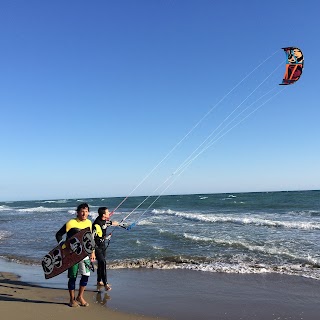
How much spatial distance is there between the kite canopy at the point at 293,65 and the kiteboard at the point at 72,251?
835 centimetres

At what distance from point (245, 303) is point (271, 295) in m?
0.82

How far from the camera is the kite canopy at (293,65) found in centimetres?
1117

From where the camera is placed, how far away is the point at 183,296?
6625mm

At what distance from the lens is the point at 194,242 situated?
1337 centimetres

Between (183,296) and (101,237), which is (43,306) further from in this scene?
(183,296)

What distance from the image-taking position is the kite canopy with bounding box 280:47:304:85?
11.2 m

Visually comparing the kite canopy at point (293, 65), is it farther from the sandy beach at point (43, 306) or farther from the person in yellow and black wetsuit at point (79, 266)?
the sandy beach at point (43, 306)

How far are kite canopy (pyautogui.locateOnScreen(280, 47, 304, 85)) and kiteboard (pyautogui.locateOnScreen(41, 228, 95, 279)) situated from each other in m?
8.35

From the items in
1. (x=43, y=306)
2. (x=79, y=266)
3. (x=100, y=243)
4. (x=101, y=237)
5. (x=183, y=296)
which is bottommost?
(x=183, y=296)

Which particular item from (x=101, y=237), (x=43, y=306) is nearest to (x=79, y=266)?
(x=43, y=306)

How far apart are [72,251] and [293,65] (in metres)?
9.06

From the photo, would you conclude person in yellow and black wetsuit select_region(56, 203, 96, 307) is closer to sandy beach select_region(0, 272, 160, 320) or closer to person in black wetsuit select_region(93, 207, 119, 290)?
sandy beach select_region(0, 272, 160, 320)

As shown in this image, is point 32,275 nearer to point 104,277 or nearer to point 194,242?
point 104,277

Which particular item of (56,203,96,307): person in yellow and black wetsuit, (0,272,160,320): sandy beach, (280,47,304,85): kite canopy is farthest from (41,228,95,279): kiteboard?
(280,47,304,85): kite canopy
